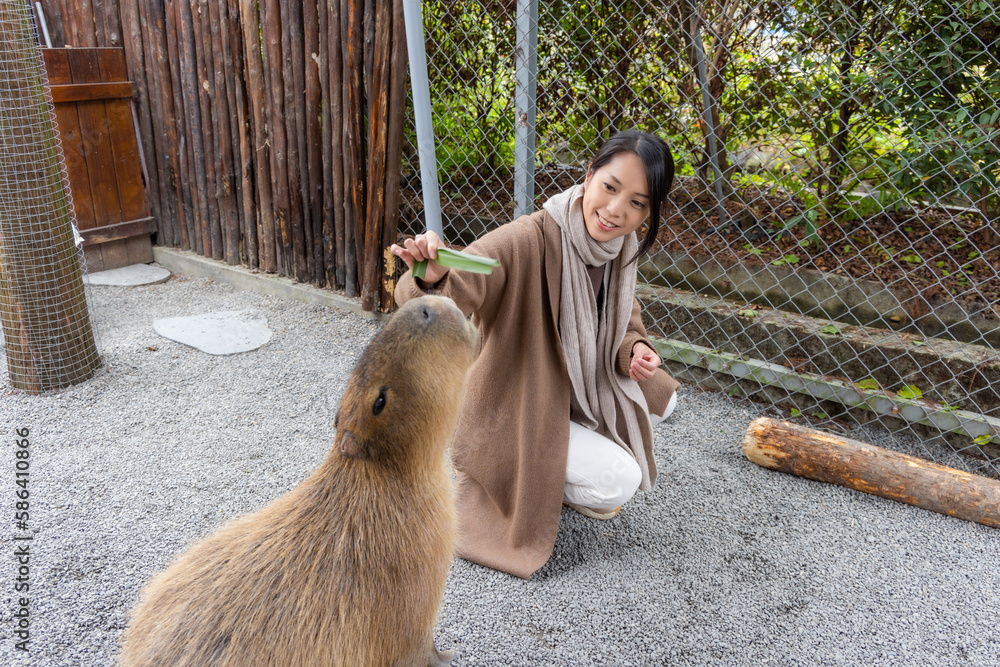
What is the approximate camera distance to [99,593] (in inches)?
84.0

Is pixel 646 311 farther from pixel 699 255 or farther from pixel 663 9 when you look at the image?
pixel 663 9

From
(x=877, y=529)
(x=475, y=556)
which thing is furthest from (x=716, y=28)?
(x=475, y=556)

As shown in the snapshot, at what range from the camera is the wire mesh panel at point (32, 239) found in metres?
3.11

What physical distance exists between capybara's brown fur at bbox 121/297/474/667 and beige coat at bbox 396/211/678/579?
764 millimetres

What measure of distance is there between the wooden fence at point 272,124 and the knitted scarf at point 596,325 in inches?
81.5

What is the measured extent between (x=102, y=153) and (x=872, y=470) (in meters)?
5.68

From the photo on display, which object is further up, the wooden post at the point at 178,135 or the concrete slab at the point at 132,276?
the wooden post at the point at 178,135

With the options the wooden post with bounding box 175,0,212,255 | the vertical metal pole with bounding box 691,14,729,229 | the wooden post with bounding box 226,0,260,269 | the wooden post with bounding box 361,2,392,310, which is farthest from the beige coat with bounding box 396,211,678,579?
the wooden post with bounding box 175,0,212,255

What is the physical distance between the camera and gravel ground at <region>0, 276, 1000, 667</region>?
2.06 meters

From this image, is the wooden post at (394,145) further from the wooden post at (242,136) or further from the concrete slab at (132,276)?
the concrete slab at (132,276)

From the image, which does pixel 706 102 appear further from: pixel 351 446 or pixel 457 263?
pixel 351 446

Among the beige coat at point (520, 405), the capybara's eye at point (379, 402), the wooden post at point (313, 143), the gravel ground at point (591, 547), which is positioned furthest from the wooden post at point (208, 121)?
the capybara's eye at point (379, 402)

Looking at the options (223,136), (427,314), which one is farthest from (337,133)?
(427,314)

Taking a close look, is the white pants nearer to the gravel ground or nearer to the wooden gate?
the gravel ground
